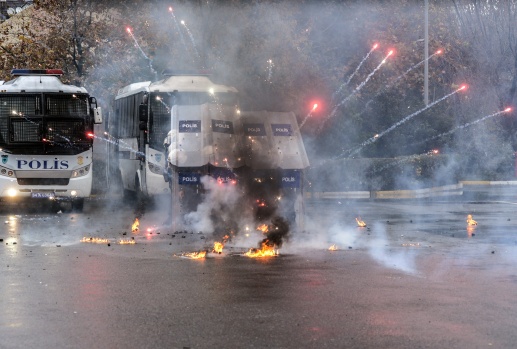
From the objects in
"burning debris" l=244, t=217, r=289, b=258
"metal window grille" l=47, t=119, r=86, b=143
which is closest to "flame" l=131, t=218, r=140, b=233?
"burning debris" l=244, t=217, r=289, b=258

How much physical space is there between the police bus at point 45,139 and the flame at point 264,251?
9905 mm

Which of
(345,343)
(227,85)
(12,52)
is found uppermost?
(12,52)

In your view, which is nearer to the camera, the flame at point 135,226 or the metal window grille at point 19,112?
the flame at point 135,226

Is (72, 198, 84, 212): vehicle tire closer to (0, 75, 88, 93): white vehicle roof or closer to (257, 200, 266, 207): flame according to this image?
(0, 75, 88, 93): white vehicle roof

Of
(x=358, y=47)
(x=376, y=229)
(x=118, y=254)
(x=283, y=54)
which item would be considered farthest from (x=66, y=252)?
(x=358, y=47)

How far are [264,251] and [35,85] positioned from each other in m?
11.6

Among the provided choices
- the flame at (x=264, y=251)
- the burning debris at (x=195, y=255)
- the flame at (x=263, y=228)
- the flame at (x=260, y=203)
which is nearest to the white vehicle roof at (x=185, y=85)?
the flame at (x=260, y=203)

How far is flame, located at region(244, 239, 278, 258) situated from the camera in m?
14.2

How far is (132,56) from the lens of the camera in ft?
113

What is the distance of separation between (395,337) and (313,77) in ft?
89.1

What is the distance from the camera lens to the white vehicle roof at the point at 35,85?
23.9 m

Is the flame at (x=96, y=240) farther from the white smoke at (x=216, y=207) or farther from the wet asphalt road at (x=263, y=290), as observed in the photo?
the white smoke at (x=216, y=207)

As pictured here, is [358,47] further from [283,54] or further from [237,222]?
[237,222]

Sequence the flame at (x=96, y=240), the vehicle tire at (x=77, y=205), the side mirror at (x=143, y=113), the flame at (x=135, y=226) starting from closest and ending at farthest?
1. the flame at (x=96, y=240)
2. the flame at (x=135, y=226)
3. the side mirror at (x=143, y=113)
4. the vehicle tire at (x=77, y=205)
